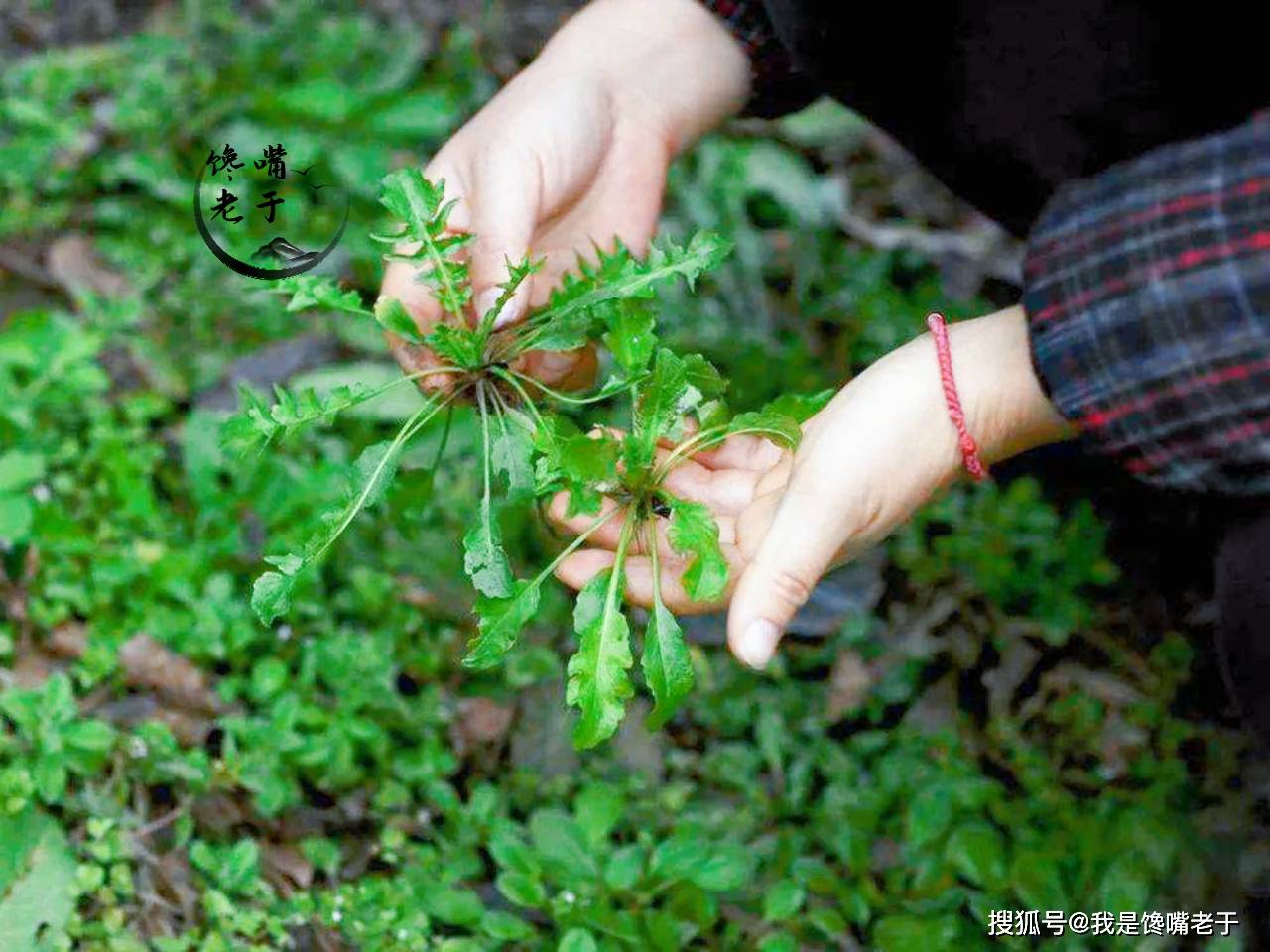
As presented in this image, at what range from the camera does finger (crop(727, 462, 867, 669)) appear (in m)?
1.55

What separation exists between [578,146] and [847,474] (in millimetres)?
714

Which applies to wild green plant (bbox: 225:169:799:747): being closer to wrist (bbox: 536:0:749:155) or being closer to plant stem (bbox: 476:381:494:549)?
plant stem (bbox: 476:381:494:549)

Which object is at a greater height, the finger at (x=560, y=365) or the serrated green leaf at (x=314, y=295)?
the serrated green leaf at (x=314, y=295)

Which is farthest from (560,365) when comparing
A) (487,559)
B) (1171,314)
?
(1171,314)

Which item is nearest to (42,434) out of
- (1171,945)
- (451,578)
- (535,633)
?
(451,578)

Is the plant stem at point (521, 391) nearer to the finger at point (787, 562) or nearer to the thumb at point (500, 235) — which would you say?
the thumb at point (500, 235)

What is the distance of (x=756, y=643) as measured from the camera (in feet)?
5.07

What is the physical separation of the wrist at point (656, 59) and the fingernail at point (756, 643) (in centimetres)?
94

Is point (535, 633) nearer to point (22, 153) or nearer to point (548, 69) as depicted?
point (548, 69)

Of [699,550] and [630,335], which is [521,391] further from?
[699,550]

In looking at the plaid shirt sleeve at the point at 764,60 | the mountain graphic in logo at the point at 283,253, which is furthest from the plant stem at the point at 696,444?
the mountain graphic in logo at the point at 283,253

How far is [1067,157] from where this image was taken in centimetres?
196

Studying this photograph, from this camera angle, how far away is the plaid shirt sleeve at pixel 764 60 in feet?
7.15

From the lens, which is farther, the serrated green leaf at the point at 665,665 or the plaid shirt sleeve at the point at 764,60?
the plaid shirt sleeve at the point at 764,60
